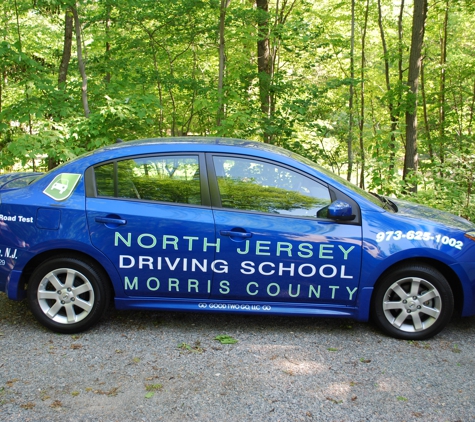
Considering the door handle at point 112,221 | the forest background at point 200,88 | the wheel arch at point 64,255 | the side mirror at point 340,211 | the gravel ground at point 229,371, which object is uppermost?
the forest background at point 200,88

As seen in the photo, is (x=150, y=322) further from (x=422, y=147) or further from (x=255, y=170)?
(x=422, y=147)

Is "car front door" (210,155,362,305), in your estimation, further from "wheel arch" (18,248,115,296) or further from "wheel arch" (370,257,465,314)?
"wheel arch" (18,248,115,296)

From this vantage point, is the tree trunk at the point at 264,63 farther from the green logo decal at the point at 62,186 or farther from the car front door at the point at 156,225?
the green logo decal at the point at 62,186

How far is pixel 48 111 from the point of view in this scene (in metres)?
8.34

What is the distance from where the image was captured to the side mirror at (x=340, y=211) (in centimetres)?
407

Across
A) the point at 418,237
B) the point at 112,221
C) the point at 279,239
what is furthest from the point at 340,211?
the point at 112,221

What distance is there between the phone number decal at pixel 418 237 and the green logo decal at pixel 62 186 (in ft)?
8.78

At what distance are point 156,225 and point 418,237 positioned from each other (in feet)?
7.37

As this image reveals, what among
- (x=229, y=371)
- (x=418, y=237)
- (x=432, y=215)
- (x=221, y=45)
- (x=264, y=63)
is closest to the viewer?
(x=229, y=371)

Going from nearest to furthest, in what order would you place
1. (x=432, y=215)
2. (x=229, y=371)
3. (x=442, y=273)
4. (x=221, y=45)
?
1. (x=229, y=371)
2. (x=442, y=273)
3. (x=432, y=215)
4. (x=221, y=45)

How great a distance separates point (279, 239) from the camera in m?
4.10

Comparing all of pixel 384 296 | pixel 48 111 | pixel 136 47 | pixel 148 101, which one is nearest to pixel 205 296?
pixel 384 296

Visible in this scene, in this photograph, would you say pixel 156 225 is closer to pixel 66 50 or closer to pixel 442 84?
pixel 66 50

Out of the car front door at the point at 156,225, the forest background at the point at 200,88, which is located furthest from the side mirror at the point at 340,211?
the forest background at the point at 200,88
